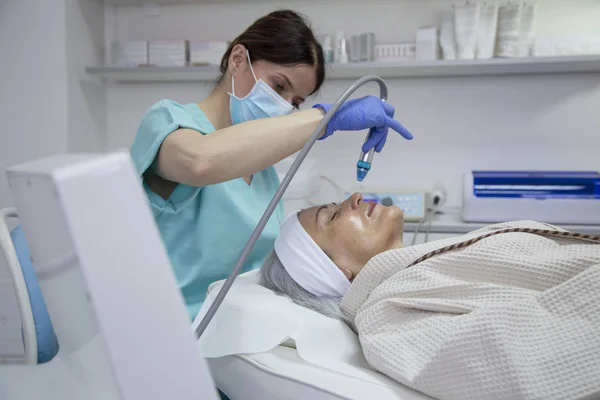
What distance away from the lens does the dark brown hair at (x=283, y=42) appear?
146 centimetres

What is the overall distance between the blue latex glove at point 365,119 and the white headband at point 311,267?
0.26 m

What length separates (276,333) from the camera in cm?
100

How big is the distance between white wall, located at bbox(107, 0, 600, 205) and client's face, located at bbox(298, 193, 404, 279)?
1.46 meters

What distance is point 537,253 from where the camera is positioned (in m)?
1.03

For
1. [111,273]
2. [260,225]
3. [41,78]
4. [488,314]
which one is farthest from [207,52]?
[111,273]

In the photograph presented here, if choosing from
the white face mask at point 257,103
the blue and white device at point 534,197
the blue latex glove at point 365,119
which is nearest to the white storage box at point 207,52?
the white face mask at point 257,103

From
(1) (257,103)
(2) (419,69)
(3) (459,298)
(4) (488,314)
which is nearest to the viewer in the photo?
(4) (488,314)

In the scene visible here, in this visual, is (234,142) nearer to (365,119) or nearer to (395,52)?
(365,119)

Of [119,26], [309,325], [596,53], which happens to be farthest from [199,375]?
[119,26]

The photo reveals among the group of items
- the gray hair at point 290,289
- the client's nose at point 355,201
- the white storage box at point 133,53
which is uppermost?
the white storage box at point 133,53

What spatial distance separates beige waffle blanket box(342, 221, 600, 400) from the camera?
0.77 meters

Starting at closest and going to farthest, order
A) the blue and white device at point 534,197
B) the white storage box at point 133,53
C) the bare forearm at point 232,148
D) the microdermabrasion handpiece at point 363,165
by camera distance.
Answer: the bare forearm at point 232,148 → the microdermabrasion handpiece at point 363,165 → the blue and white device at point 534,197 → the white storage box at point 133,53

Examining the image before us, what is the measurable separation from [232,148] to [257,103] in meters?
0.43

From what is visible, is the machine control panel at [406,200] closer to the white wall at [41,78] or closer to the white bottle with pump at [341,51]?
the white bottle with pump at [341,51]
